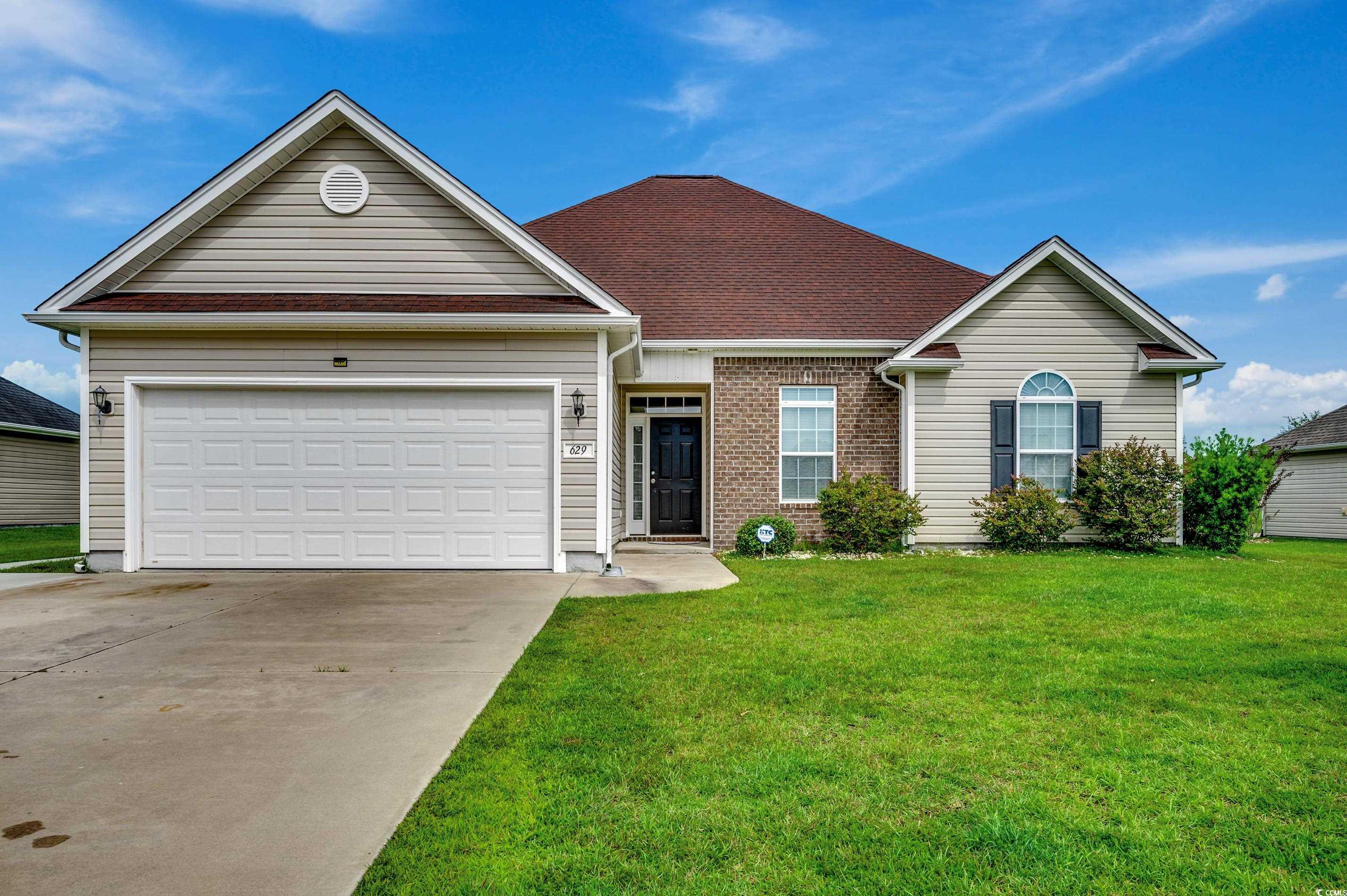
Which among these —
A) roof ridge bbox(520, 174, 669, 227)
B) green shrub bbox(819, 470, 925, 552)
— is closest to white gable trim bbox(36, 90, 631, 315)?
green shrub bbox(819, 470, 925, 552)

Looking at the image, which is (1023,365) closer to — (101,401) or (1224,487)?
(1224,487)

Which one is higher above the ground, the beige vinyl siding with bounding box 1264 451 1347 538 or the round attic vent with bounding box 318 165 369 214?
the round attic vent with bounding box 318 165 369 214

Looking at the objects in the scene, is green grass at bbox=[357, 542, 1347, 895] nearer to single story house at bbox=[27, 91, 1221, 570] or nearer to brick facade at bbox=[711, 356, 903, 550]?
single story house at bbox=[27, 91, 1221, 570]

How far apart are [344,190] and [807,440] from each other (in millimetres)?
7827

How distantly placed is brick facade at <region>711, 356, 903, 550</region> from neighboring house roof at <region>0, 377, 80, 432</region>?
1826cm

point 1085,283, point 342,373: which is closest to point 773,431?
point 1085,283

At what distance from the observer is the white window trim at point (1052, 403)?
38.1 ft

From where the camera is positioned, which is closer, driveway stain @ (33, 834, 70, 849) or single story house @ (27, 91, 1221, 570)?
driveway stain @ (33, 834, 70, 849)

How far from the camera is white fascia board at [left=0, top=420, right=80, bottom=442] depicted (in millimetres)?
18078

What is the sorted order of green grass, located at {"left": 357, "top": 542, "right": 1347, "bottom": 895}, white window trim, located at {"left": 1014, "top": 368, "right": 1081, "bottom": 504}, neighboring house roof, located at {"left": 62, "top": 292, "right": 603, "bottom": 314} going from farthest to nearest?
white window trim, located at {"left": 1014, "top": 368, "right": 1081, "bottom": 504}
neighboring house roof, located at {"left": 62, "top": 292, "right": 603, "bottom": 314}
green grass, located at {"left": 357, "top": 542, "right": 1347, "bottom": 895}

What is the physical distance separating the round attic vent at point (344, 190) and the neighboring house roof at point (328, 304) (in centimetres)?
115

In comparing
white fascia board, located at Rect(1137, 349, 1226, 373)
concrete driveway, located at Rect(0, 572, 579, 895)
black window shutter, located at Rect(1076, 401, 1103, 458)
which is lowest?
concrete driveway, located at Rect(0, 572, 579, 895)

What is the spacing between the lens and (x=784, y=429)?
1227cm

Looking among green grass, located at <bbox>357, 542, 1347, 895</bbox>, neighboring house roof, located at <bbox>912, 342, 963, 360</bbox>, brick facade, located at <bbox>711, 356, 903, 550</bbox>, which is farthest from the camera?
brick facade, located at <bbox>711, 356, 903, 550</bbox>
